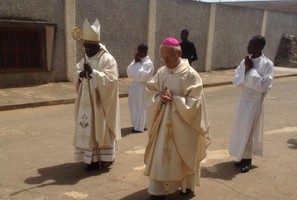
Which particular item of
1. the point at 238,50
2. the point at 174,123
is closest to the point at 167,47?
the point at 174,123

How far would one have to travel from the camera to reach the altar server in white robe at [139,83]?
281 inches

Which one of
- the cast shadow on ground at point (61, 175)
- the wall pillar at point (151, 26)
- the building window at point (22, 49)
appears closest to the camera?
the cast shadow on ground at point (61, 175)

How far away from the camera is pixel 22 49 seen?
11.3 meters

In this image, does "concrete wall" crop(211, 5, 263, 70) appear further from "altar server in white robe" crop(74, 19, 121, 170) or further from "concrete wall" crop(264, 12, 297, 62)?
"altar server in white robe" crop(74, 19, 121, 170)

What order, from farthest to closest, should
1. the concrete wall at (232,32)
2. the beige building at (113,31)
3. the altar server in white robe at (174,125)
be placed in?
the concrete wall at (232,32)
the beige building at (113,31)
the altar server in white robe at (174,125)

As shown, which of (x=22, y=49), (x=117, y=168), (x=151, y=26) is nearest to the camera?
(x=117, y=168)

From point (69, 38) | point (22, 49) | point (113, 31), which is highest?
point (113, 31)

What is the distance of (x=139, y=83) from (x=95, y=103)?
2.55 metres

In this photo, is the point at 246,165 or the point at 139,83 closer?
the point at 246,165

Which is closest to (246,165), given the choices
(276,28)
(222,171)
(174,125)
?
(222,171)

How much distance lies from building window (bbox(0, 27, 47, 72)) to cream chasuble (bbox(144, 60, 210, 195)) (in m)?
8.32

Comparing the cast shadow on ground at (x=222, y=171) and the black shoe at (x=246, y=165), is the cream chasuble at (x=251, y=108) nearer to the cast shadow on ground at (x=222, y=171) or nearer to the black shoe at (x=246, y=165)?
the black shoe at (x=246, y=165)

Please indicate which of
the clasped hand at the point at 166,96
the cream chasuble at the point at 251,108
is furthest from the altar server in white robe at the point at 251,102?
the clasped hand at the point at 166,96

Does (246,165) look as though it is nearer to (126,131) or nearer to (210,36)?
(126,131)
